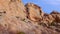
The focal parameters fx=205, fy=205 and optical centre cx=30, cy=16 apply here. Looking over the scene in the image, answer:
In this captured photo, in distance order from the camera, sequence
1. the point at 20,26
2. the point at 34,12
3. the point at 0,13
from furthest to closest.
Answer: the point at 34,12, the point at 0,13, the point at 20,26

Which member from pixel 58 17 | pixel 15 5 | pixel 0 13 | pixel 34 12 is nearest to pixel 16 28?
pixel 0 13

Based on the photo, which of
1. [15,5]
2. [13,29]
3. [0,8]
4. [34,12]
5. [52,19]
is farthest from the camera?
[52,19]

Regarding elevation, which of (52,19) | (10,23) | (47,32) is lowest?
(52,19)

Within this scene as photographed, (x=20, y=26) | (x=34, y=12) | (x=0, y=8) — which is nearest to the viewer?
(x=20, y=26)

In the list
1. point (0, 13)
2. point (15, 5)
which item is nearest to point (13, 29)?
point (0, 13)

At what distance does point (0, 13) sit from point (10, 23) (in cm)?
324

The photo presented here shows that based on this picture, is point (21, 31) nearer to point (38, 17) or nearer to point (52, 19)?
point (38, 17)

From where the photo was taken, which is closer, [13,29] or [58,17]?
[13,29]

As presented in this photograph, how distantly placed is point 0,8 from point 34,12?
2574 cm

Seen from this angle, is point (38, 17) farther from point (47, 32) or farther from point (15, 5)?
point (47, 32)

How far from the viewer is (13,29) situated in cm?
2277

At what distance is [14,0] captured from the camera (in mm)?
35938

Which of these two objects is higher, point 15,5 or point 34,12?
point 15,5

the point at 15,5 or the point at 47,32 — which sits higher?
the point at 15,5
